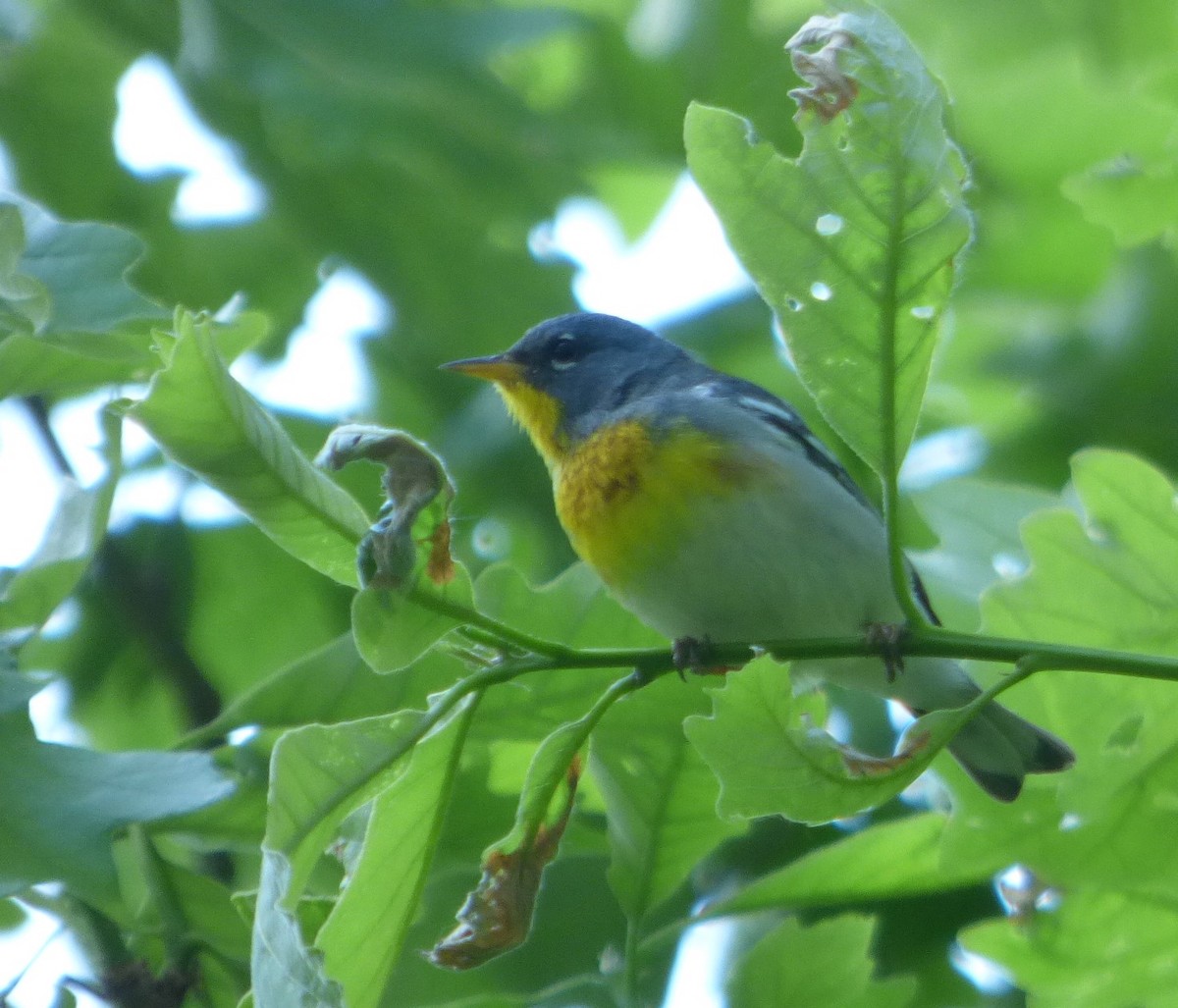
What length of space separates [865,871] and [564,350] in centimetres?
213

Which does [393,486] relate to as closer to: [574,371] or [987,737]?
[987,737]

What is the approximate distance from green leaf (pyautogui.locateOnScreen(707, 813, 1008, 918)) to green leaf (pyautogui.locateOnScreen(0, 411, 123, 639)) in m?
1.18

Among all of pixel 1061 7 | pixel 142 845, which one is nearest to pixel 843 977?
pixel 142 845

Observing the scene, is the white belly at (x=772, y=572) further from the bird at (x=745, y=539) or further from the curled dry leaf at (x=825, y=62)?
the curled dry leaf at (x=825, y=62)

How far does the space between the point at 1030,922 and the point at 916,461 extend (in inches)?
86.5

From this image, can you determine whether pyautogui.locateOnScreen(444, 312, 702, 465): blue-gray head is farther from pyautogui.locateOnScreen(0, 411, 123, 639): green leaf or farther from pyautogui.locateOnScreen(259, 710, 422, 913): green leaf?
pyautogui.locateOnScreen(259, 710, 422, 913): green leaf

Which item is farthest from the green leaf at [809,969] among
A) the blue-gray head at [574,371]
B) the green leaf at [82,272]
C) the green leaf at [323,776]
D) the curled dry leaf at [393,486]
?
the blue-gray head at [574,371]

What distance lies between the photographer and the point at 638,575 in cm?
327

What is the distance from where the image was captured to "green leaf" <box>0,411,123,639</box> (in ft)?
7.52

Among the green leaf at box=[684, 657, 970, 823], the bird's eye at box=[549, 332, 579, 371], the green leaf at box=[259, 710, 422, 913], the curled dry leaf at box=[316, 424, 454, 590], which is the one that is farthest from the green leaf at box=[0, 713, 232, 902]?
the bird's eye at box=[549, 332, 579, 371]

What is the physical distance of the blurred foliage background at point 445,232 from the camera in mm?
4062

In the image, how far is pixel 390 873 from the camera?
199 cm

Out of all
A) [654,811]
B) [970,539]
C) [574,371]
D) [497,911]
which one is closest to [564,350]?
[574,371]

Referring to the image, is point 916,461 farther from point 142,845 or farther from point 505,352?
point 142,845
